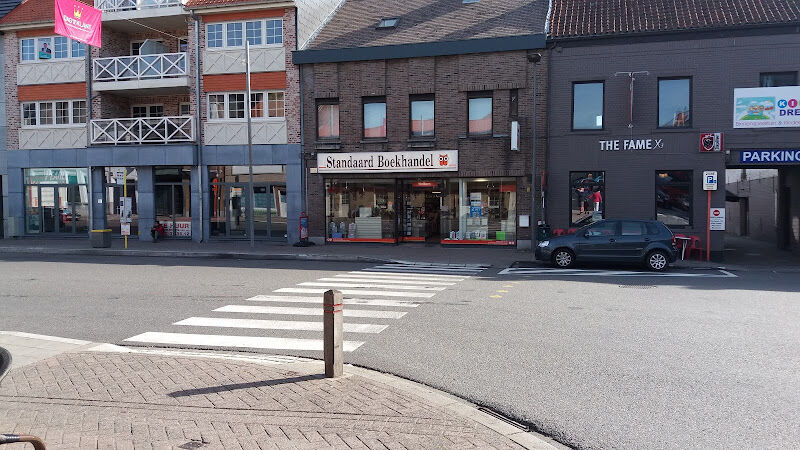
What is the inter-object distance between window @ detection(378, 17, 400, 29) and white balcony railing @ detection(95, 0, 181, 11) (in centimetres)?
828

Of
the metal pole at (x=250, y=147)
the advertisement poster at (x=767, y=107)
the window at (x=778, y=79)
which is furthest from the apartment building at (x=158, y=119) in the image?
the window at (x=778, y=79)

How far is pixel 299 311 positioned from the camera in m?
10.6

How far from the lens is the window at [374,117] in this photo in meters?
23.6

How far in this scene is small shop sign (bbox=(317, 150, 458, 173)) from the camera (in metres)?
22.6

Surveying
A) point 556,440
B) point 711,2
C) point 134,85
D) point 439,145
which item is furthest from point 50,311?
point 711,2

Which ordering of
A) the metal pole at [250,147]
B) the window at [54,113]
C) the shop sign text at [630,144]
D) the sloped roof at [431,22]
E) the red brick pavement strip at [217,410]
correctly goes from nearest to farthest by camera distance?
the red brick pavement strip at [217,410] < the shop sign text at [630,144] < the metal pole at [250,147] < the sloped roof at [431,22] < the window at [54,113]

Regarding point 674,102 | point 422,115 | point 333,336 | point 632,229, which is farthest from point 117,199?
point 333,336

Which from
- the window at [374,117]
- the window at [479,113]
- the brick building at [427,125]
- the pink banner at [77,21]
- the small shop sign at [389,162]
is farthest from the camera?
the window at [374,117]

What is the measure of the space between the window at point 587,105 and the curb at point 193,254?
8.46 meters

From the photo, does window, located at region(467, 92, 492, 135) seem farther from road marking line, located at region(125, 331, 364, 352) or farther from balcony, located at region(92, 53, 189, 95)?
road marking line, located at region(125, 331, 364, 352)

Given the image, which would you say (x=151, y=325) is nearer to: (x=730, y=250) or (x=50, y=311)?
(x=50, y=311)

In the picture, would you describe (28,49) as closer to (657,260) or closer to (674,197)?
(657,260)

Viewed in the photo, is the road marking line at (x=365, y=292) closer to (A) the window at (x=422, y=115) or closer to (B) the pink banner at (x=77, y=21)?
(A) the window at (x=422, y=115)

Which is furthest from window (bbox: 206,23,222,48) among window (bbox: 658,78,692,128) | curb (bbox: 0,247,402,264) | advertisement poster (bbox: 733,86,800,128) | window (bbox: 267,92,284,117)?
advertisement poster (bbox: 733,86,800,128)
